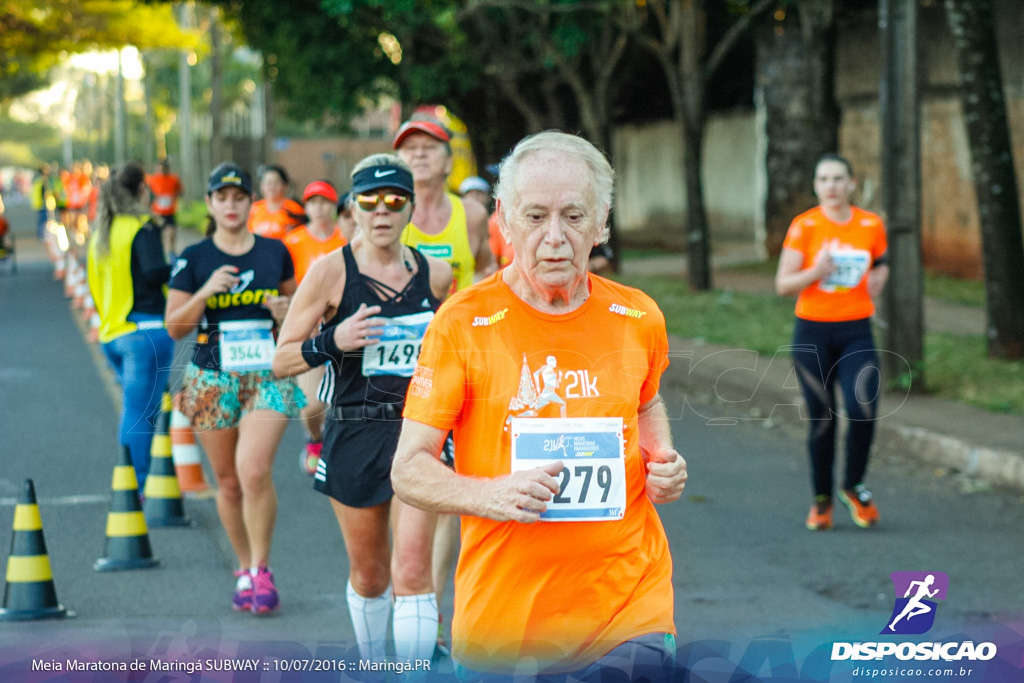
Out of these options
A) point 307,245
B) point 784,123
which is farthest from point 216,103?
point 307,245

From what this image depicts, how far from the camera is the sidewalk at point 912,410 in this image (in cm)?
863

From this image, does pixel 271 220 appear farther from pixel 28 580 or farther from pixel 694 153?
pixel 694 153

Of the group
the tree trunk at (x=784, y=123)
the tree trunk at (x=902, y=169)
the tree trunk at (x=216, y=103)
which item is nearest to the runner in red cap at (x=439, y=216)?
the tree trunk at (x=902, y=169)

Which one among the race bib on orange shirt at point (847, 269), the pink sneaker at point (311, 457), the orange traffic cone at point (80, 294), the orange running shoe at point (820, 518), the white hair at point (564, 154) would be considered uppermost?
the white hair at point (564, 154)

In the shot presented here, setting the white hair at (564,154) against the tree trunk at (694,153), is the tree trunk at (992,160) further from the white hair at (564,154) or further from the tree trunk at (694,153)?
the white hair at (564,154)

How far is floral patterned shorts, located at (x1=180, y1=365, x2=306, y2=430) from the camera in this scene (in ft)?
20.2

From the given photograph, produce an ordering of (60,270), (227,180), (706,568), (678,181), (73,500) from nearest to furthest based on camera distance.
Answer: (227,180)
(706,568)
(73,500)
(60,270)
(678,181)

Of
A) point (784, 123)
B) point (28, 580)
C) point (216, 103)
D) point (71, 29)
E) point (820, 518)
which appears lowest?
point (820, 518)

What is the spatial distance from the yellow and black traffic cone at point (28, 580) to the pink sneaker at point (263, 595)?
79 cm

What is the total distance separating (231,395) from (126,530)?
1.18 metres

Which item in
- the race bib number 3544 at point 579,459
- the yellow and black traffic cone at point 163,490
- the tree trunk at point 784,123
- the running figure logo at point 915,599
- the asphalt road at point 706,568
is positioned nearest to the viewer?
the race bib number 3544 at point 579,459

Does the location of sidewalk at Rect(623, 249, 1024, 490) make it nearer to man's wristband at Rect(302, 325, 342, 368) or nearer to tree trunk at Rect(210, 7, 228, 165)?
man's wristband at Rect(302, 325, 342, 368)

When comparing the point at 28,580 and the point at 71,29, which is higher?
the point at 71,29

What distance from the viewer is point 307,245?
985cm
